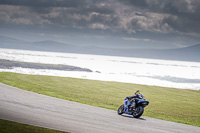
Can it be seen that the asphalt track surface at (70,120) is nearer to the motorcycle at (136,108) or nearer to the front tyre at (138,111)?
the front tyre at (138,111)

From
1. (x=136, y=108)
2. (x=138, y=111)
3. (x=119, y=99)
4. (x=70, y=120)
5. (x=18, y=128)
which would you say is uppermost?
(x=119, y=99)

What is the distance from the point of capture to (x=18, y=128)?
10695 mm

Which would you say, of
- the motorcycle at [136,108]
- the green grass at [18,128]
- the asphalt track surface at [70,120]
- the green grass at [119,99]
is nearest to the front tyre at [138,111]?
the motorcycle at [136,108]

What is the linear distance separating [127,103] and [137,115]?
1082mm

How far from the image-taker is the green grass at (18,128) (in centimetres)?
1032

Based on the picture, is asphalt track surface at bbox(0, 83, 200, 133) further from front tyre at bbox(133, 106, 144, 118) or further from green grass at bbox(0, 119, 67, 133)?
front tyre at bbox(133, 106, 144, 118)

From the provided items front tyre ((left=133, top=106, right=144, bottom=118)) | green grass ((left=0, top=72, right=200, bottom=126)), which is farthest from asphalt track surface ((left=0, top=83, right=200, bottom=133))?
green grass ((left=0, top=72, right=200, bottom=126))

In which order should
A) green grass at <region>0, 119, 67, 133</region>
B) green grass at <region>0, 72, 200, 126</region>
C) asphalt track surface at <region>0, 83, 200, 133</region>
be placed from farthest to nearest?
green grass at <region>0, 72, 200, 126</region> → asphalt track surface at <region>0, 83, 200, 133</region> → green grass at <region>0, 119, 67, 133</region>

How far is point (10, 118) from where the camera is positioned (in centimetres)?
1219

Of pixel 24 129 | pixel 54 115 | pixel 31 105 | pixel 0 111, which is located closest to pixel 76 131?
pixel 24 129

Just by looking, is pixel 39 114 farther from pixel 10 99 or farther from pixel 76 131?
pixel 10 99

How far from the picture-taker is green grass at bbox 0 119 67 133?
1032 centimetres

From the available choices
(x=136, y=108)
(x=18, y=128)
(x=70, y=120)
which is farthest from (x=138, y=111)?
(x=18, y=128)

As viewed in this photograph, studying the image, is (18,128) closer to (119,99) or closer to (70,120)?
(70,120)
